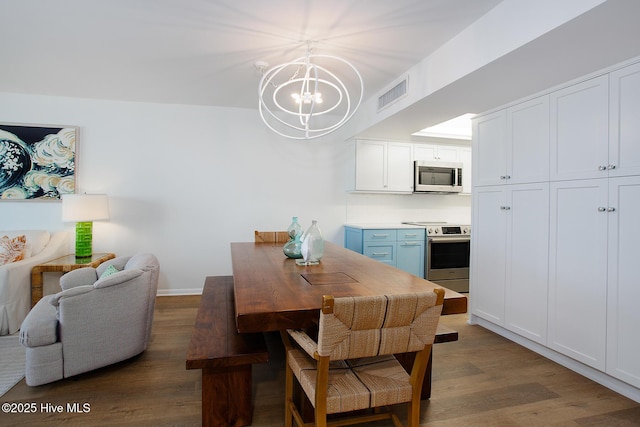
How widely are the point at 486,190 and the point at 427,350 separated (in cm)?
226

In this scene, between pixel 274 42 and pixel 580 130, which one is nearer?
pixel 580 130

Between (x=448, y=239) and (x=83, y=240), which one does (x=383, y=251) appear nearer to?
(x=448, y=239)

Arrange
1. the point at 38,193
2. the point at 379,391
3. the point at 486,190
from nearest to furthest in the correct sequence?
the point at 379,391, the point at 486,190, the point at 38,193

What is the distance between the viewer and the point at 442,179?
4.68 metres

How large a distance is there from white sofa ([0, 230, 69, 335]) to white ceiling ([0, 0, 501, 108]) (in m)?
1.58

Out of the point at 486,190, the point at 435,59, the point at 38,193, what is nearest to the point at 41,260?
the point at 38,193

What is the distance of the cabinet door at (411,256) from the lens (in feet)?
14.0

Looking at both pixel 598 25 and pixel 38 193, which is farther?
pixel 38 193

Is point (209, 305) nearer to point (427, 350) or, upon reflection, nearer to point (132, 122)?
point (427, 350)

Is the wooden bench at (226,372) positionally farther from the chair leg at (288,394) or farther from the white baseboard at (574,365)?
the white baseboard at (574,365)

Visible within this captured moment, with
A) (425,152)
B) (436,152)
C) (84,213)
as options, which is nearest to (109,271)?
(84,213)

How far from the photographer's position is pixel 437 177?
4.65 meters

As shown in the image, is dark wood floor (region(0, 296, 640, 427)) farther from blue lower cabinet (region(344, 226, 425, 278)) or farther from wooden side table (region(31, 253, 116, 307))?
blue lower cabinet (region(344, 226, 425, 278))

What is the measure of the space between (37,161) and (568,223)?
510cm
